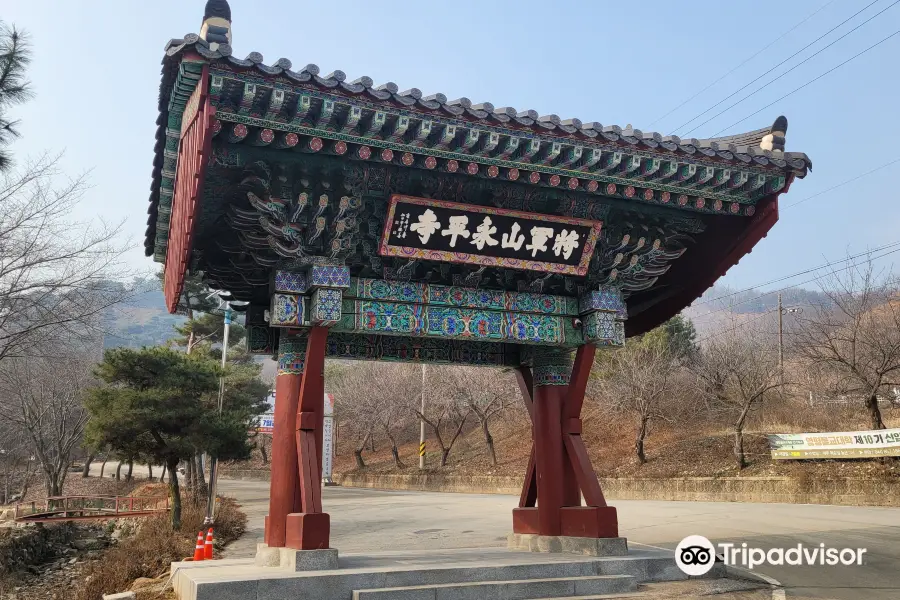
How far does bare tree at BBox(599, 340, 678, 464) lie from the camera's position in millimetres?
29672

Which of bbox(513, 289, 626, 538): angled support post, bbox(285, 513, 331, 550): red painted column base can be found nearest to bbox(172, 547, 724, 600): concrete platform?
bbox(285, 513, 331, 550): red painted column base

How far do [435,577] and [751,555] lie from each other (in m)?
5.36

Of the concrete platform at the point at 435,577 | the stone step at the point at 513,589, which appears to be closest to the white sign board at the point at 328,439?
the concrete platform at the point at 435,577

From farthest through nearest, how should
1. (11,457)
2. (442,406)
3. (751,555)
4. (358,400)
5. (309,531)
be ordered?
(358,400) < (442,406) < (11,457) < (751,555) < (309,531)

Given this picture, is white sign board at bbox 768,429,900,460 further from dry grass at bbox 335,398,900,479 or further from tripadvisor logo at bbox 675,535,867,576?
tripadvisor logo at bbox 675,535,867,576

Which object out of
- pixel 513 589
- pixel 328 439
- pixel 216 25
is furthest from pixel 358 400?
pixel 216 25

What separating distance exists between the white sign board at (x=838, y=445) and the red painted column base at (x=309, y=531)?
59.2 ft

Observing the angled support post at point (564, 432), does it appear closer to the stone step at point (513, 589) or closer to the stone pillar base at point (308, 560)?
the stone step at point (513, 589)

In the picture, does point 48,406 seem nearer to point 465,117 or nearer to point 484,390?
point 484,390

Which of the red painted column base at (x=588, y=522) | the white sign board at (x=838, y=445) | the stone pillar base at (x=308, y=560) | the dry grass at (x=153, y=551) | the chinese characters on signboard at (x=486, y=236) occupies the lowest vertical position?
the dry grass at (x=153, y=551)

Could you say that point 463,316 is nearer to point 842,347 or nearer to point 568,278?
point 568,278

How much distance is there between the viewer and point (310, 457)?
7918 mm

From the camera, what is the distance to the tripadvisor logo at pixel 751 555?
27.5 feet

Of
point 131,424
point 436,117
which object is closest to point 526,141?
point 436,117
